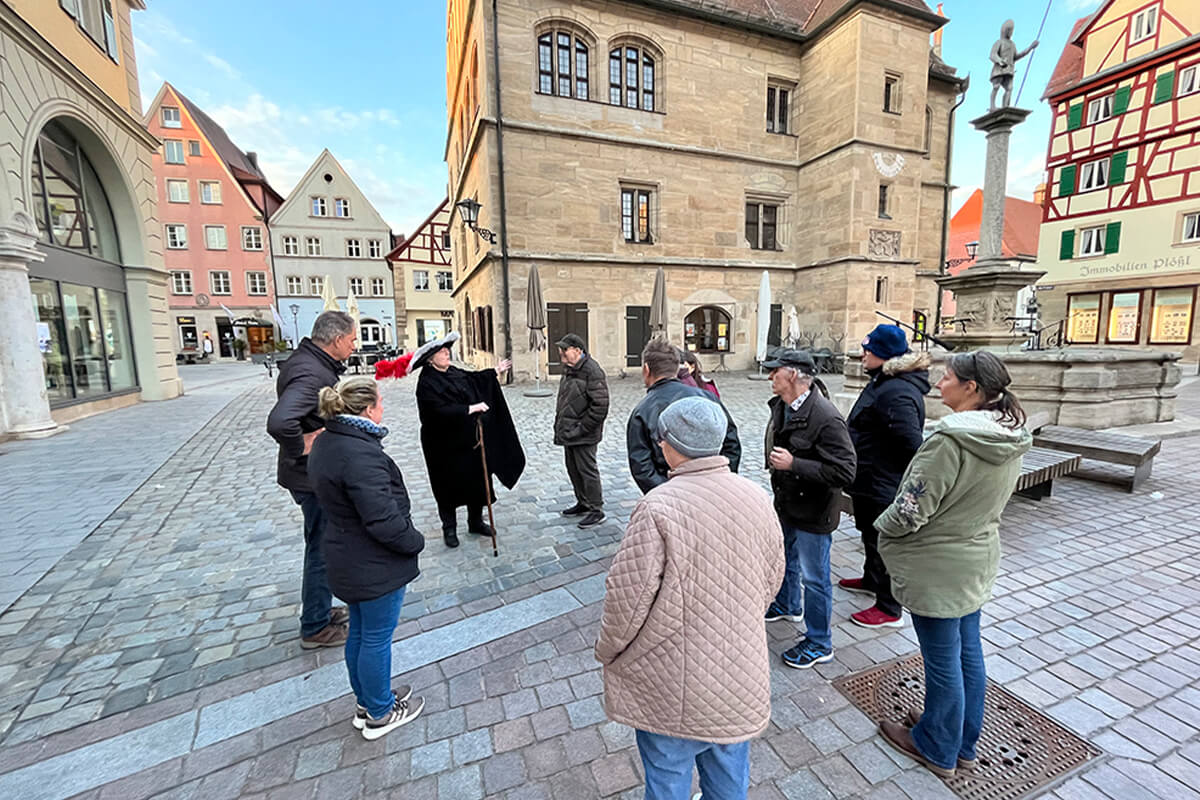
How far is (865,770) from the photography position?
2.08 meters

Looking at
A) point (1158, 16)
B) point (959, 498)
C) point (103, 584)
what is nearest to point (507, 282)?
point (103, 584)

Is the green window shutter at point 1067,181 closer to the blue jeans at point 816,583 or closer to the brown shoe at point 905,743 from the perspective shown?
the blue jeans at point 816,583

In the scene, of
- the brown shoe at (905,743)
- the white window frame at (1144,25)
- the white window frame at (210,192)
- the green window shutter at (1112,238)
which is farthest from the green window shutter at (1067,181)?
the white window frame at (210,192)

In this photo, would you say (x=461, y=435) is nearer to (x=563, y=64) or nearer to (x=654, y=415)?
(x=654, y=415)

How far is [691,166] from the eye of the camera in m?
17.2

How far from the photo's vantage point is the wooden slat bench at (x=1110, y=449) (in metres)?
5.11

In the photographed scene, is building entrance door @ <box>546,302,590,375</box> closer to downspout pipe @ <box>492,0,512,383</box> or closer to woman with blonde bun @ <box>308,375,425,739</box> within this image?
downspout pipe @ <box>492,0,512,383</box>

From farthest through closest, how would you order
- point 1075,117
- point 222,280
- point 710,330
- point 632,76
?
point 222,280 < point 1075,117 < point 710,330 < point 632,76

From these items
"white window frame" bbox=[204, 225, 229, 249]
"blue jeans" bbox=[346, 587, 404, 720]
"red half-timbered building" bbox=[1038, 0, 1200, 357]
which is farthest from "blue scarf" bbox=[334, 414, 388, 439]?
"white window frame" bbox=[204, 225, 229, 249]

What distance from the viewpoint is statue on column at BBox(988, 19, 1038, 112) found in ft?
28.2

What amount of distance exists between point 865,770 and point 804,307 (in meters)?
18.8

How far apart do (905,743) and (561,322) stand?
14651mm

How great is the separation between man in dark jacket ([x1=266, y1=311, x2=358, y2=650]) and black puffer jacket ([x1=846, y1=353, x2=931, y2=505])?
3.07m

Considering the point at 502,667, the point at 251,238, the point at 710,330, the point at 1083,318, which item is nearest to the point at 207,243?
the point at 251,238
